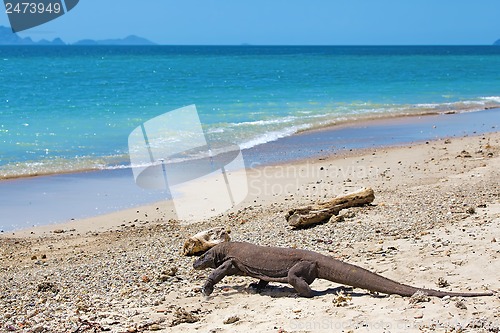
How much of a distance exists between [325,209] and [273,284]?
2.44 metres

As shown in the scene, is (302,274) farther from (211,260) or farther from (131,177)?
(131,177)

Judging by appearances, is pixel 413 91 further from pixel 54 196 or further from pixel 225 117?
pixel 54 196

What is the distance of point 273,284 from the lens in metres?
6.86

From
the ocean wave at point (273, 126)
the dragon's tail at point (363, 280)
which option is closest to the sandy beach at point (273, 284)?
the dragon's tail at point (363, 280)

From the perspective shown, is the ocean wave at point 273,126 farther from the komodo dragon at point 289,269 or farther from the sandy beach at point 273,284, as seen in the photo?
the komodo dragon at point 289,269

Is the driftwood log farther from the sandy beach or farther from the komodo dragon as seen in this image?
the komodo dragon

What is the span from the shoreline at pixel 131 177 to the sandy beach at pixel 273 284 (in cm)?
79

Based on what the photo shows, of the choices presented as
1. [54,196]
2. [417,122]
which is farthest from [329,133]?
[54,196]

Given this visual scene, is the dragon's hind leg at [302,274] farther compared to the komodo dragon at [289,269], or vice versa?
the dragon's hind leg at [302,274]

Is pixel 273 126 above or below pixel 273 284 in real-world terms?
below

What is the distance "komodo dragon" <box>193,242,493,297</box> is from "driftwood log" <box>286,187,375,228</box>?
6.50ft

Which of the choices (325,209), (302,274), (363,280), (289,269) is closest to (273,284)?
(289,269)

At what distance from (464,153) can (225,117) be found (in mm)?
12528

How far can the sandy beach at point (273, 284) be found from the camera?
5559 millimetres
